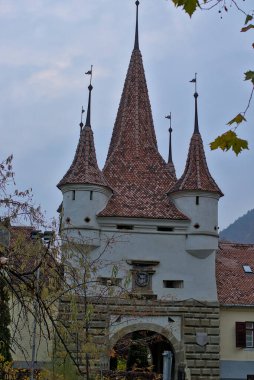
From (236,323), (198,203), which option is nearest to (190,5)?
(198,203)

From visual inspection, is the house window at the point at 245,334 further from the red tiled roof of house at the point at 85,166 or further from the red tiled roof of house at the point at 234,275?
the red tiled roof of house at the point at 85,166

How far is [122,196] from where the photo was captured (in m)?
25.7

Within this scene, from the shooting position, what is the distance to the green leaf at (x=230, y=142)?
4668 mm

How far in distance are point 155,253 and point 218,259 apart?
16.3 feet

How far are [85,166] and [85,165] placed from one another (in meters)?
0.05


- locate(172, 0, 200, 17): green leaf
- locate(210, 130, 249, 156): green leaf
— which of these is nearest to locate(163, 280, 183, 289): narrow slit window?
locate(210, 130, 249, 156): green leaf

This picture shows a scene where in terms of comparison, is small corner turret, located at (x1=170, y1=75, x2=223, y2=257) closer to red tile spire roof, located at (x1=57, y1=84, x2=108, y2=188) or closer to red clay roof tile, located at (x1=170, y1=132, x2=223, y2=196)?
red clay roof tile, located at (x1=170, y1=132, x2=223, y2=196)

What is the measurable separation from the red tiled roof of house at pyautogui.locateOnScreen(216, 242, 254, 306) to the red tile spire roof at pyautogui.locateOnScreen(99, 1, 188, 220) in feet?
12.0

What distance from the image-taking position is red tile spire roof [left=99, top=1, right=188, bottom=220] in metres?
25.2

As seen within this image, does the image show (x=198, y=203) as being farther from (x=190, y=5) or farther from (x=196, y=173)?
(x=190, y=5)

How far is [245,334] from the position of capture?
25.4 m

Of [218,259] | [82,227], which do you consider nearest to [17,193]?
[82,227]

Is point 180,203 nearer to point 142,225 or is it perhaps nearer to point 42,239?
point 142,225

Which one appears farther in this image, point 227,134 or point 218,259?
point 218,259
